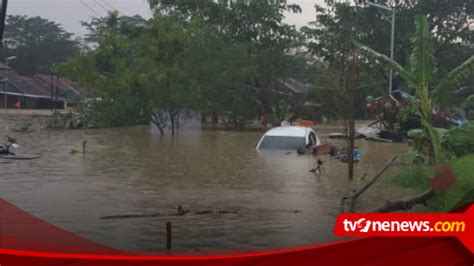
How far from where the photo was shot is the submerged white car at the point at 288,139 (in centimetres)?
331

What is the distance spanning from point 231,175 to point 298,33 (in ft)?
3.54

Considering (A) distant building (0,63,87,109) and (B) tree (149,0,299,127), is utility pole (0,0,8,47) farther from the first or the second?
(B) tree (149,0,299,127)

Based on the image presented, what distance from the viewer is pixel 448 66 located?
298cm

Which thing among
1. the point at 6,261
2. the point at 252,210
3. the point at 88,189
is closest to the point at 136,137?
Result: the point at 88,189

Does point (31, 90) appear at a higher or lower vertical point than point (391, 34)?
lower

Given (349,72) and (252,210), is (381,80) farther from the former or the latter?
(252,210)

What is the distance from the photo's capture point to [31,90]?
298cm

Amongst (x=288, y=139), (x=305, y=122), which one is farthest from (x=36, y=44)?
(x=288, y=139)

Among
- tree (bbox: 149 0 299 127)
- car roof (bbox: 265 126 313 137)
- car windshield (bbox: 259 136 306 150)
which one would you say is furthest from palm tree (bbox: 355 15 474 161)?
car windshield (bbox: 259 136 306 150)

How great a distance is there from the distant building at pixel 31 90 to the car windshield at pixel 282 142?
1.08 m

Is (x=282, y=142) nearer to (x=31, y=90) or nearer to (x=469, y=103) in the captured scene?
(x=469, y=103)

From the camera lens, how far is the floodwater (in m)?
2.86

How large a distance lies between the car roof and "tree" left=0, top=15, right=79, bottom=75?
102 centimetres

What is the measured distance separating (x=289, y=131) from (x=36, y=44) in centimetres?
127
